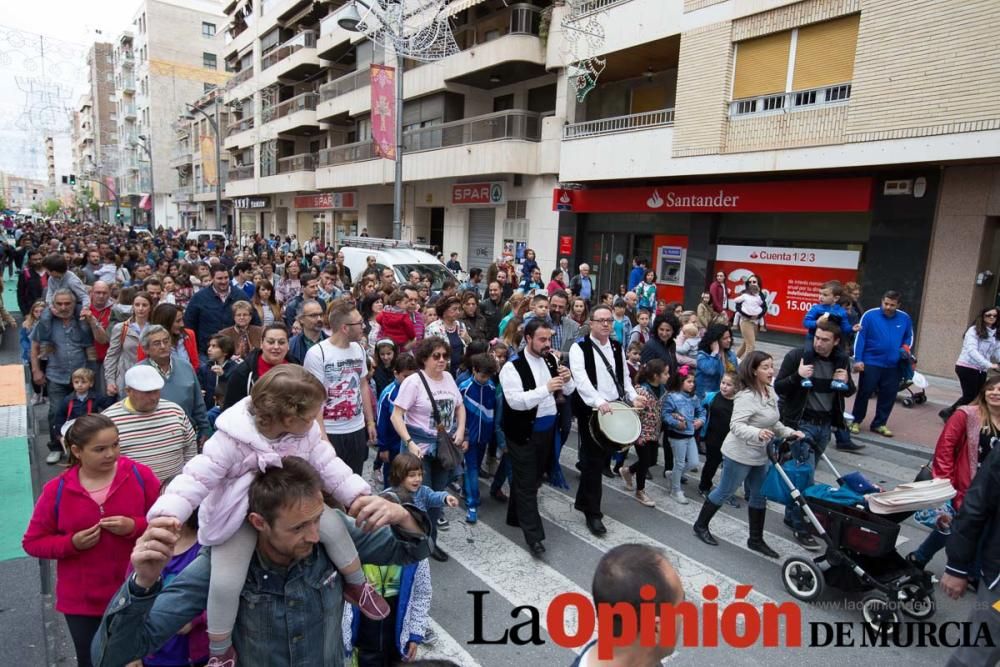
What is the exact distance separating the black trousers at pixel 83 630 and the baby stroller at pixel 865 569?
4409mm

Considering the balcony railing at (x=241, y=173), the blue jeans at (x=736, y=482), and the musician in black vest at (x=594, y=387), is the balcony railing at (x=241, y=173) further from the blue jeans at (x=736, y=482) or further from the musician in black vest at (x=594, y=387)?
the blue jeans at (x=736, y=482)

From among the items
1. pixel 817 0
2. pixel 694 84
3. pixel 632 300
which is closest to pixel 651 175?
pixel 694 84

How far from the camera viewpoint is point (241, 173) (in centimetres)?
4309

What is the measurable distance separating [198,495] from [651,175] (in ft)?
51.6

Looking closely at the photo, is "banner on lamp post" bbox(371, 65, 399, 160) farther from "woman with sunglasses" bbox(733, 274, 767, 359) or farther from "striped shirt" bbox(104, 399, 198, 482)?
"striped shirt" bbox(104, 399, 198, 482)

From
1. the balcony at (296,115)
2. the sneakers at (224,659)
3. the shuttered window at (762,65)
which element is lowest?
the sneakers at (224,659)

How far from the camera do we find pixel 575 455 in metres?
7.48

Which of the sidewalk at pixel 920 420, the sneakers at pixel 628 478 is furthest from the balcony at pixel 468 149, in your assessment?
the sneakers at pixel 628 478

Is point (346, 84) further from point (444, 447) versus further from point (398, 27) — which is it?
point (444, 447)

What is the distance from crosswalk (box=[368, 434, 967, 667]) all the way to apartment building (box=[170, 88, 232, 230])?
50538 mm

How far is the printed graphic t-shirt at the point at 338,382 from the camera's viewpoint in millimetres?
4602

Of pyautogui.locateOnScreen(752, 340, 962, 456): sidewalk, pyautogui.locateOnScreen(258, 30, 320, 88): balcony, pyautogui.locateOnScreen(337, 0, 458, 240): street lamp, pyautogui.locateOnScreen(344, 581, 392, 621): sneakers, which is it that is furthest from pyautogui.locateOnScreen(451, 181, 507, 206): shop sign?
pyautogui.locateOnScreen(344, 581, 392, 621): sneakers

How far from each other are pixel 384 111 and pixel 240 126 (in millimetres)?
29869

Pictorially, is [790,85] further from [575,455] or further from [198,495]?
[198,495]
